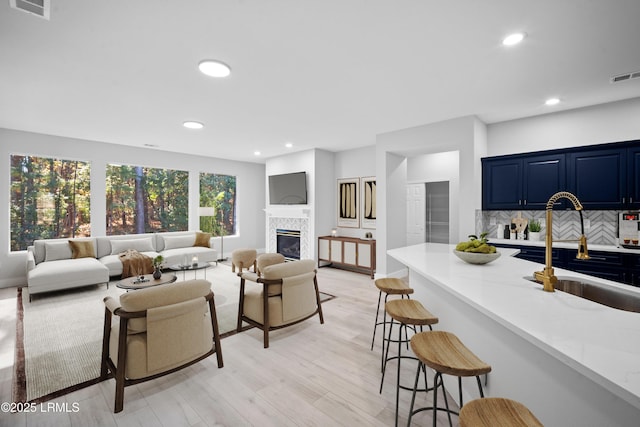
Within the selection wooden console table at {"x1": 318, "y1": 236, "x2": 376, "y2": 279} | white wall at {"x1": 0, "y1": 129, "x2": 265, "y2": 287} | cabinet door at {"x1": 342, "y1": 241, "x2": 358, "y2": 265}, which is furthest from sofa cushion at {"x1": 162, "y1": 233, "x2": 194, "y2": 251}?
cabinet door at {"x1": 342, "y1": 241, "x2": 358, "y2": 265}

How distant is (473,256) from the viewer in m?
2.27

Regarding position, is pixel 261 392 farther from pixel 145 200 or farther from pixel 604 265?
pixel 145 200

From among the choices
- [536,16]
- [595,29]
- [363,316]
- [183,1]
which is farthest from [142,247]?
[595,29]

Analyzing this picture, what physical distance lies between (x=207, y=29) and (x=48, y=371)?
123 inches

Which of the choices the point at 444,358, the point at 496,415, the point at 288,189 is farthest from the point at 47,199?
the point at 496,415

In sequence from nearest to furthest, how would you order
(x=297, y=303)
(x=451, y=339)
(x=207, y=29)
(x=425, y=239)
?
(x=451, y=339) < (x=207, y=29) < (x=297, y=303) < (x=425, y=239)

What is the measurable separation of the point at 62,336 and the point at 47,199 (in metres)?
3.69

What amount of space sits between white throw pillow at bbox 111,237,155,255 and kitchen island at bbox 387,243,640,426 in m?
5.88

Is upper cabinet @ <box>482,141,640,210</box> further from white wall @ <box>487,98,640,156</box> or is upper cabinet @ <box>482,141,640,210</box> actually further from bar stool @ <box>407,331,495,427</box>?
bar stool @ <box>407,331,495,427</box>

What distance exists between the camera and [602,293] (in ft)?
5.70

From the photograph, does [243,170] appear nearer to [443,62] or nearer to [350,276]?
[350,276]

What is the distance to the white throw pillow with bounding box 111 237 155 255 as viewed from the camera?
559cm

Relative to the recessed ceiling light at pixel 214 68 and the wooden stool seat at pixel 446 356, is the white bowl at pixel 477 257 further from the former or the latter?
the recessed ceiling light at pixel 214 68

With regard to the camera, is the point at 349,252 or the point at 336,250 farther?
the point at 336,250
